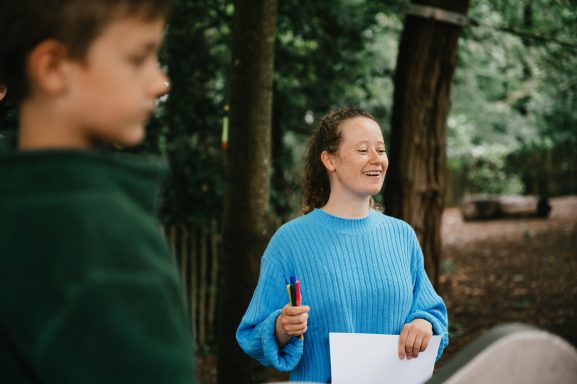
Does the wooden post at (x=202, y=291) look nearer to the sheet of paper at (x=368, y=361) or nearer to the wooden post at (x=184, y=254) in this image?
the wooden post at (x=184, y=254)

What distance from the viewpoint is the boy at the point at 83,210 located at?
2.51 feet

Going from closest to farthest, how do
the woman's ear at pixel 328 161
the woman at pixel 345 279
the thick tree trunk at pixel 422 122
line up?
the woman at pixel 345 279
the woman's ear at pixel 328 161
the thick tree trunk at pixel 422 122

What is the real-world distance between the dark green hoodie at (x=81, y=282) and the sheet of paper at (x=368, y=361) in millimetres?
1328

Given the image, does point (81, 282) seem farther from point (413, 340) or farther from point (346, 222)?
point (346, 222)

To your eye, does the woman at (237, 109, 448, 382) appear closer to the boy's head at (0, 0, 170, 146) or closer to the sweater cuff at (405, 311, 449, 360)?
the sweater cuff at (405, 311, 449, 360)

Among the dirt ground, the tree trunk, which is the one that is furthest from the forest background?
the dirt ground

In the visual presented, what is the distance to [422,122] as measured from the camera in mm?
5262

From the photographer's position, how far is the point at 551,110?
61.9ft

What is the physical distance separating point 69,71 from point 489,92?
20.4m

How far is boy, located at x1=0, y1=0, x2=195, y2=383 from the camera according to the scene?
76 centimetres

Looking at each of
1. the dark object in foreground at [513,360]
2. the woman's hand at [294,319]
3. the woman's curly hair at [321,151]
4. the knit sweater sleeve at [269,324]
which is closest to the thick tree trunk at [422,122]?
the woman's curly hair at [321,151]

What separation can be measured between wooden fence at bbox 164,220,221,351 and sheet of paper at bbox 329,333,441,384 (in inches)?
215

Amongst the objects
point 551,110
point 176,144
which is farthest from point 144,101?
point 551,110

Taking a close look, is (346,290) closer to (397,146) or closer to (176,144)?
(397,146)
